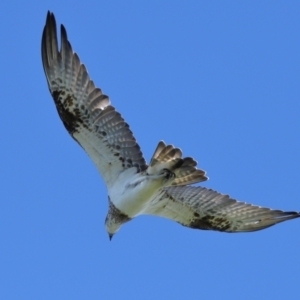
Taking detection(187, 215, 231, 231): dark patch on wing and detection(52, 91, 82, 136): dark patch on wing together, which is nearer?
detection(52, 91, 82, 136): dark patch on wing

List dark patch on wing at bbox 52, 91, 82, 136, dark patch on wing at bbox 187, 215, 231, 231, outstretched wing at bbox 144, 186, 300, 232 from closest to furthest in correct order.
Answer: dark patch on wing at bbox 52, 91, 82, 136, outstretched wing at bbox 144, 186, 300, 232, dark patch on wing at bbox 187, 215, 231, 231

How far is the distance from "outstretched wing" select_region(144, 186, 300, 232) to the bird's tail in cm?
110

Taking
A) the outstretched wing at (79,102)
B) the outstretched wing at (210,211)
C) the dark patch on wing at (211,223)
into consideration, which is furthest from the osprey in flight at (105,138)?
the dark patch on wing at (211,223)

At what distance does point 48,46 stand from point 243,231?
13.4 feet

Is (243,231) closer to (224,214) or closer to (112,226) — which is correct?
(224,214)

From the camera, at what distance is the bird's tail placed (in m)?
14.0

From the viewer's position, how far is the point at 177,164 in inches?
552

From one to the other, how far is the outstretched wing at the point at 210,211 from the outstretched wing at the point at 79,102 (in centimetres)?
116

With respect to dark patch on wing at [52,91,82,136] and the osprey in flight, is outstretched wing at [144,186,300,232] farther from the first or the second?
dark patch on wing at [52,91,82,136]

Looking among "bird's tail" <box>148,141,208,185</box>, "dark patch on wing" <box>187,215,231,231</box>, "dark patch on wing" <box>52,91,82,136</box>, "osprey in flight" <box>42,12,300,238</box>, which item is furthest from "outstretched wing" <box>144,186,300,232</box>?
"dark patch on wing" <box>52,91,82,136</box>

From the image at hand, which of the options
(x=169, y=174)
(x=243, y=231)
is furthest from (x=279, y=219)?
(x=169, y=174)

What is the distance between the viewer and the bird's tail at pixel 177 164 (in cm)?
1403

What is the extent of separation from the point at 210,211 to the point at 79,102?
2666mm

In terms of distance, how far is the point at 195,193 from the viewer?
15.5 m
